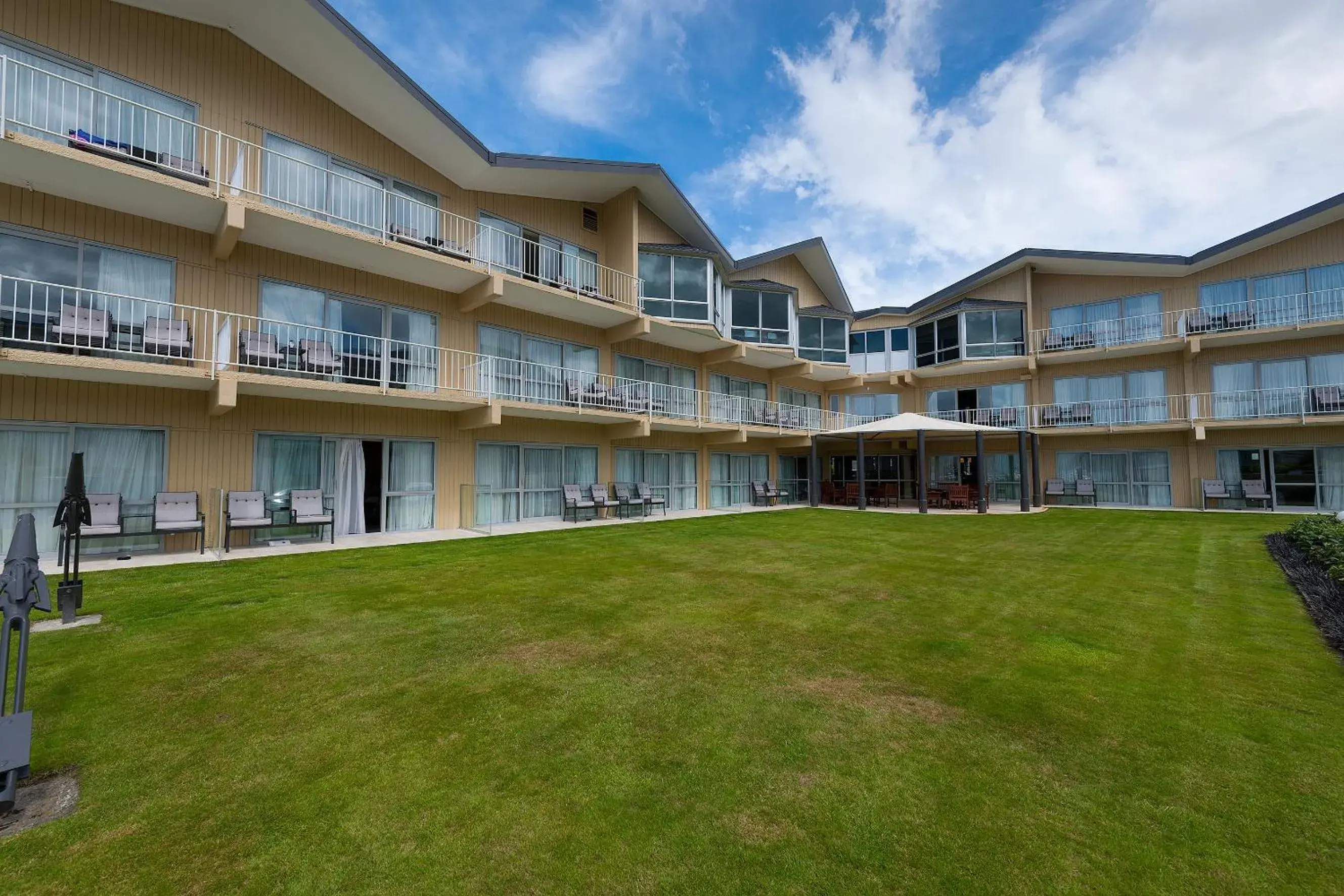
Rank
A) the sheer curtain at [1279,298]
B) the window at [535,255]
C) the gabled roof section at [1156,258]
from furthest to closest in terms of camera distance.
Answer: the sheer curtain at [1279,298] < the gabled roof section at [1156,258] < the window at [535,255]

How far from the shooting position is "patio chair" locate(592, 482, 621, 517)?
53.0 feet

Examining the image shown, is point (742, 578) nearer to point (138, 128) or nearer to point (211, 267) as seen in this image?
point (211, 267)

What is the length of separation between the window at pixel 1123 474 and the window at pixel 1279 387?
256 centimetres

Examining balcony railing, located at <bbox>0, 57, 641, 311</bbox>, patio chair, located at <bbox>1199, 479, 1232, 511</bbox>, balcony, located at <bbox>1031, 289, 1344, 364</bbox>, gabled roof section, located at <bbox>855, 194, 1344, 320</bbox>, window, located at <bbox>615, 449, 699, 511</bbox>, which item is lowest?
patio chair, located at <bbox>1199, 479, 1232, 511</bbox>

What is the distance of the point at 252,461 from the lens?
10.9 meters

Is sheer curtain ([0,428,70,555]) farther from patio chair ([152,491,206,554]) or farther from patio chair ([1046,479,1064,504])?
patio chair ([1046,479,1064,504])

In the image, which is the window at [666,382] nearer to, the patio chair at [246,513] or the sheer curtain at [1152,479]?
the patio chair at [246,513]

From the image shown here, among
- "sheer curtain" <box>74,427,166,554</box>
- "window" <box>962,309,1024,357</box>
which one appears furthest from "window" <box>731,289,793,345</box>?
"sheer curtain" <box>74,427,166,554</box>

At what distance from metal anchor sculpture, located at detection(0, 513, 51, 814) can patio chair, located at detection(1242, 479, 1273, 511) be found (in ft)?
90.2

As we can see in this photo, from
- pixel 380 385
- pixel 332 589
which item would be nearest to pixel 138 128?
pixel 380 385

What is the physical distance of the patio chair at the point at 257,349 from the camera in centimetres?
1022

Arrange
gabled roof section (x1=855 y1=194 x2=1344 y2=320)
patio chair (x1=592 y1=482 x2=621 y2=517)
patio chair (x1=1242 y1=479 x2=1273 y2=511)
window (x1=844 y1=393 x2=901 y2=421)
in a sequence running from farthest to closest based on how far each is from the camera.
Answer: window (x1=844 y1=393 x2=901 y2=421), patio chair (x1=1242 y1=479 x2=1273 y2=511), gabled roof section (x1=855 y1=194 x2=1344 y2=320), patio chair (x1=592 y1=482 x2=621 y2=517)

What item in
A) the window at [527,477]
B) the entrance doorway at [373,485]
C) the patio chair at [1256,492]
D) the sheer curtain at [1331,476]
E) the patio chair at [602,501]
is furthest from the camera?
the patio chair at [1256,492]

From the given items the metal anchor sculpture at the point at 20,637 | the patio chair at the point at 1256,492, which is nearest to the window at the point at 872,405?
the patio chair at the point at 1256,492
